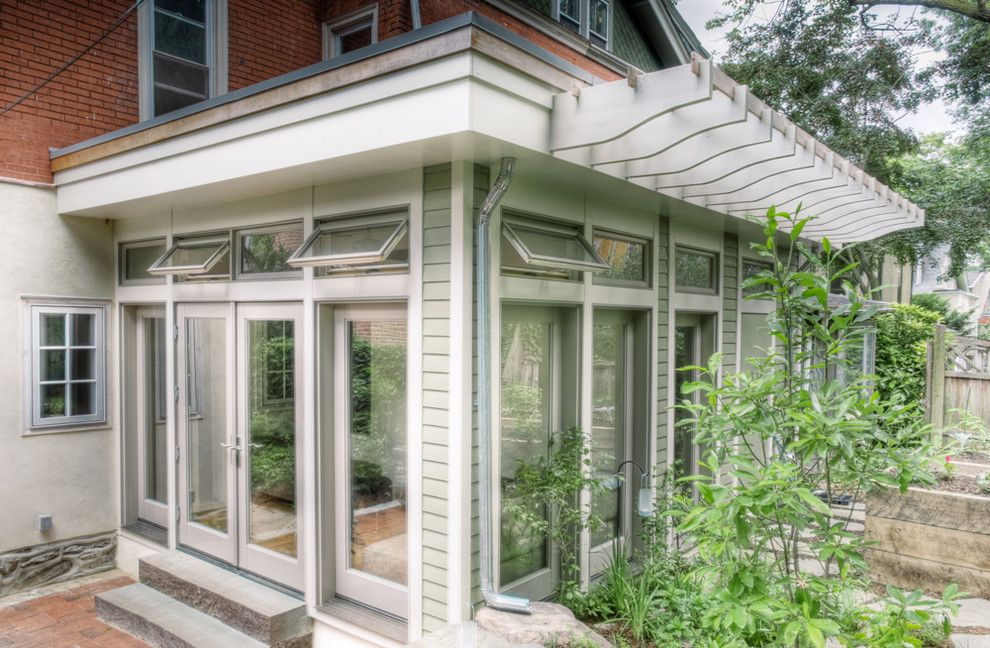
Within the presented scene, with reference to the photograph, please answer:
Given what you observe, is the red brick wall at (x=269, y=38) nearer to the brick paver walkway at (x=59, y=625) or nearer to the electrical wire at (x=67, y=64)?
the electrical wire at (x=67, y=64)

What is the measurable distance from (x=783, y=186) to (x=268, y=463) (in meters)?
3.97

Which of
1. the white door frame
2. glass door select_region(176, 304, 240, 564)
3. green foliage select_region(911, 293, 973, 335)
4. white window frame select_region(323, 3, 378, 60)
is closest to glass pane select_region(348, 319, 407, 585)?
glass door select_region(176, 304, 240, 564)

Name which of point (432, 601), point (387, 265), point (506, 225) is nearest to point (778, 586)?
point (432, 601)

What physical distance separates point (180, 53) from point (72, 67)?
112cm

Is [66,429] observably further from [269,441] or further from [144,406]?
[269,441]

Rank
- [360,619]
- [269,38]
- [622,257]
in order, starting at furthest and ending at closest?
[269,38]
[622,257]
[360,619]

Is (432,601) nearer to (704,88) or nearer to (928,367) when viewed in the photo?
(704,88)

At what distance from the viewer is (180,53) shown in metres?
6.27

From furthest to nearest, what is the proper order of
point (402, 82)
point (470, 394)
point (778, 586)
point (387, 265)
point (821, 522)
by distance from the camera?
point (387, 265), point (470, 394), point (402, 82), point (778, 586), point (821, 522)

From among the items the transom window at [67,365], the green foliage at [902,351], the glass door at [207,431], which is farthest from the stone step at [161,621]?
the green foliage at [902,351]

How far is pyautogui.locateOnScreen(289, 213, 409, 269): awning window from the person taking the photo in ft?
11.8

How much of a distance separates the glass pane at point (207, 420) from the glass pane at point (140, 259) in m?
0.75

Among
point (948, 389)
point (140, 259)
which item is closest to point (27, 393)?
point (140, 259)

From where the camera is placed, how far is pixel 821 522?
2166 millimetres
